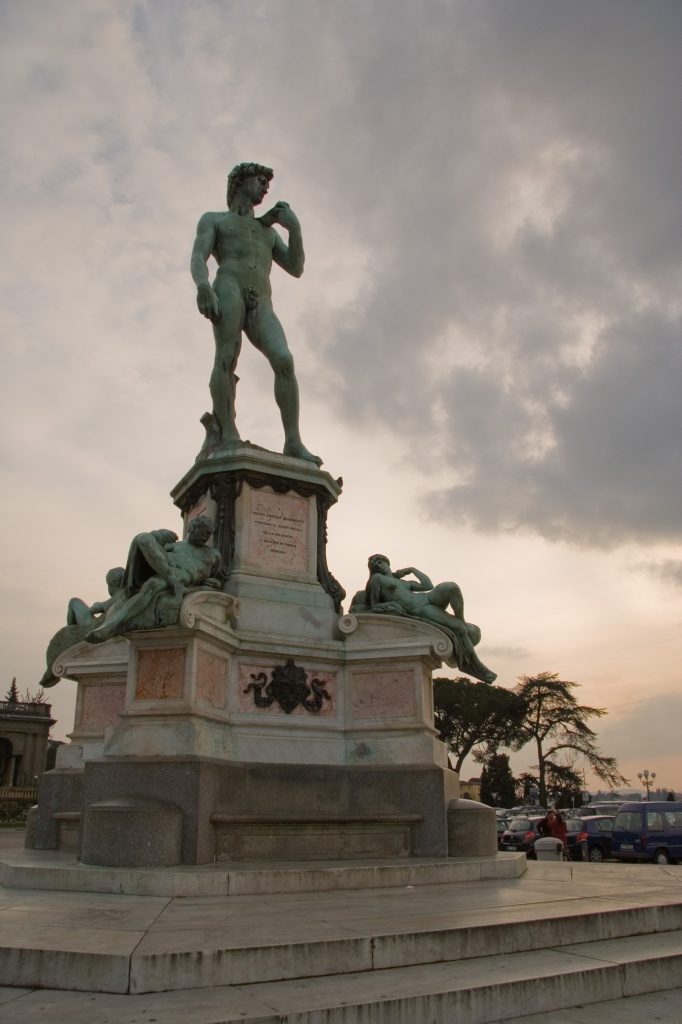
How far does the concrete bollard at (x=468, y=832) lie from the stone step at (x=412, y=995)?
134 inches

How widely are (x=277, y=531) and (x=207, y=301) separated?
9.77ft

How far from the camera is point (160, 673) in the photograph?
26.1 ft

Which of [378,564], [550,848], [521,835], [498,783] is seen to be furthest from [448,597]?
[498,783]

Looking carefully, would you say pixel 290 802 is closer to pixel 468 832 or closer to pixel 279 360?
pixel 468 832

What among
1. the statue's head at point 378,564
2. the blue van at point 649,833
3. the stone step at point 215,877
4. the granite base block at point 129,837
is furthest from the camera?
the blue van at point 649,833

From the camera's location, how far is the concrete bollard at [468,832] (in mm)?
8273

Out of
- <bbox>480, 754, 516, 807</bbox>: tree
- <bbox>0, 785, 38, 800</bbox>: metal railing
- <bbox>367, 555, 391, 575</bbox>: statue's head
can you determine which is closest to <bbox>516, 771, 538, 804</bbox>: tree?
<bbox>480, 754, 516, 807</bbox>: tree

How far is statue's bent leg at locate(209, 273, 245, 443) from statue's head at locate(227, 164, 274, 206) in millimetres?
1337

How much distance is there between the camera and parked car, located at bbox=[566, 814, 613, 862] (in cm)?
2234

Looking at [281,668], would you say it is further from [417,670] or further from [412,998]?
[412,998]

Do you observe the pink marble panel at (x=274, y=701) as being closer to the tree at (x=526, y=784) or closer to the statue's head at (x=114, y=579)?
the statue's head at (x=114, y=579)

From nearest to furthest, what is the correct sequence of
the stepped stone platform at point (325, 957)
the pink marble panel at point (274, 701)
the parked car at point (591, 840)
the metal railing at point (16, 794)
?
the stepped stone platform at point (325, 957)
the pink marble panel at point (274, 701)
the parked car at point (591, 840)
the metal railing at point (16, 794)

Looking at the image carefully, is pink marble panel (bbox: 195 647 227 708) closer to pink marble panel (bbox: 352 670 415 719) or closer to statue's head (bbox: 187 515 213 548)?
statue's head (bbox: 187 515 213 548)

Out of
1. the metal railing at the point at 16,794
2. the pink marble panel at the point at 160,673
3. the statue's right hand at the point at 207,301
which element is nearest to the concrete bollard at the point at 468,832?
the pink marble panel at the point at 160,673
